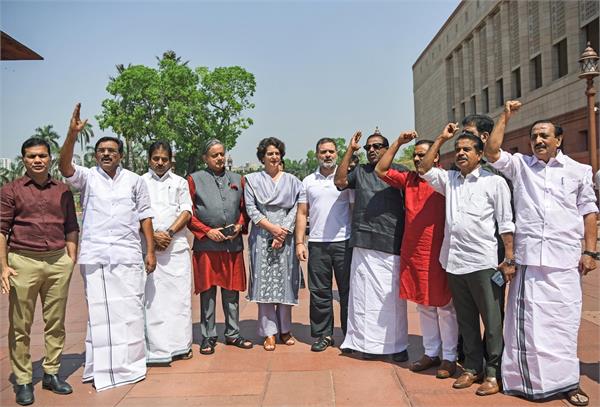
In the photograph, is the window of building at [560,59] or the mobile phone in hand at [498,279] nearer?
the mobile phone in hand at [498,279]

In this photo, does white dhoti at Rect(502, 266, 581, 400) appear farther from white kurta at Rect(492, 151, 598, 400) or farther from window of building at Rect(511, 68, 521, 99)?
window of building at Rect(511, 68, 521, 99)

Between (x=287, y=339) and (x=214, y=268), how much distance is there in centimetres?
95

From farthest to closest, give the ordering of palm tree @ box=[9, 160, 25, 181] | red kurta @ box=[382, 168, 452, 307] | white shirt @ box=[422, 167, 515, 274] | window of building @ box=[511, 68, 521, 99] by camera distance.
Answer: palm tree @ box=[9, 160, 25, 181], window of building @ box=[511, 68, 521, 99], red kurta @ box=[382, 168, 452, 307], white shirt @ box=[422, 167, 515, 274]

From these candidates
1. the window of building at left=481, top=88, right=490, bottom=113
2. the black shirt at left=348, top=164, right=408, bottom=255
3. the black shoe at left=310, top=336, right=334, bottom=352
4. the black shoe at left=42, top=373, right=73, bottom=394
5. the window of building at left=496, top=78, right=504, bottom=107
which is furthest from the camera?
the window of building at left=481, top=88, right=490, bottom=113

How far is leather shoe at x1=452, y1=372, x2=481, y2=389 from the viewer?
12.2 feet

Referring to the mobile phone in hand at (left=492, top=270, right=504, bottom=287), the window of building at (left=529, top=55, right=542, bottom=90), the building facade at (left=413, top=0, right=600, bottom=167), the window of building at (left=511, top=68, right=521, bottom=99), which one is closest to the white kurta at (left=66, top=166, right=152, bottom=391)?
the mobile phone in hand at (left=492, top=270, right=504, bottom=287)

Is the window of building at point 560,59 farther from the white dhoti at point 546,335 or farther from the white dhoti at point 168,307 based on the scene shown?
the white dhoti at point 168,307

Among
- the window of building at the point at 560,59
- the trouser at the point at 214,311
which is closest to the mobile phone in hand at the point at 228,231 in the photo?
the trouser at the point at 214,311

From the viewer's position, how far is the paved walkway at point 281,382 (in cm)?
356

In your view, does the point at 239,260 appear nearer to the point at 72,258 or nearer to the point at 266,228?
the point at 266,228

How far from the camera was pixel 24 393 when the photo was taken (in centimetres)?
367

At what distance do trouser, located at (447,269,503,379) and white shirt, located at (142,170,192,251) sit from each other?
2226 millimetres

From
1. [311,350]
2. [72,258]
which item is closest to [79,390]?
[72,258]

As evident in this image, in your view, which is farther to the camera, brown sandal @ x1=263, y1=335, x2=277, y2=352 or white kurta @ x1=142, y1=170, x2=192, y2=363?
brown sandal @ x1=263, y1=335, x2=277, y2=352
